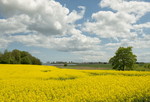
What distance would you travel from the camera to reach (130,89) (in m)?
7.95

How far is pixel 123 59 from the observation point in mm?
39625

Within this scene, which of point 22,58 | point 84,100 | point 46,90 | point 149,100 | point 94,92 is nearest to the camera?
point 84,100

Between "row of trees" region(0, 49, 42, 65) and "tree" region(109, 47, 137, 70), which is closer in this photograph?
"tree" region(109, 47, 137, 70)

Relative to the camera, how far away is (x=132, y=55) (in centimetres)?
4016

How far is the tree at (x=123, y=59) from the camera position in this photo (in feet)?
129

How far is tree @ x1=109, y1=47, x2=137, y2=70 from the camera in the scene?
129 ft

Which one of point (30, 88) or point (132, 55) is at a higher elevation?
point (132, 55)

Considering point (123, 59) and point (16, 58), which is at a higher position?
point (16, 58)

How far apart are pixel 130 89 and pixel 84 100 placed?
290 centimetres

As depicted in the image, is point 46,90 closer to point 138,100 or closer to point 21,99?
point 21,99

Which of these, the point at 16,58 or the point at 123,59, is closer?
the point at 123,59

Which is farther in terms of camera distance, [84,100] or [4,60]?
[4,60]

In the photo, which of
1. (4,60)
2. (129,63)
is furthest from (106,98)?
(4,60)

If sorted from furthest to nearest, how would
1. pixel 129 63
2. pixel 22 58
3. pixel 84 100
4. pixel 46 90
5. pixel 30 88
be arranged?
pixel 22 58, pixel 129 63, pixel 30 88, pixel 46 90, pixel 84 100
